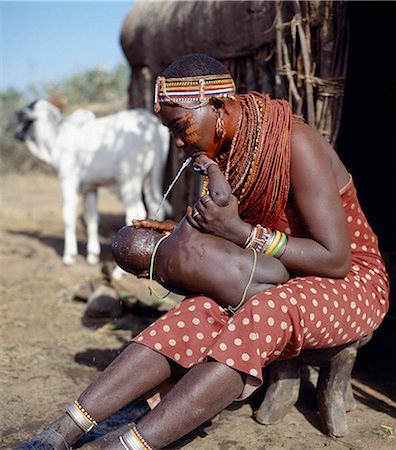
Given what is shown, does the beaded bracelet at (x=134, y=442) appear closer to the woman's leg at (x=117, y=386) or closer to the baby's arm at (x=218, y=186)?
the woman's leg at (x=117, y=386)

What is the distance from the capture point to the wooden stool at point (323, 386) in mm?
2943

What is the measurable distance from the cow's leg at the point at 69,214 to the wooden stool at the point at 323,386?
12.7ft

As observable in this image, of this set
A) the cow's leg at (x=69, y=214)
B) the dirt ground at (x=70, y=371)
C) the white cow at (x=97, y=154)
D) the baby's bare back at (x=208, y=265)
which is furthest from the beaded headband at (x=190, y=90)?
the cow's leg at (x=69, y=214)

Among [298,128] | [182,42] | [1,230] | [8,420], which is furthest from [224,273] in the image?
[1,230]

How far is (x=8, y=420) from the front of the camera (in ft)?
9.80

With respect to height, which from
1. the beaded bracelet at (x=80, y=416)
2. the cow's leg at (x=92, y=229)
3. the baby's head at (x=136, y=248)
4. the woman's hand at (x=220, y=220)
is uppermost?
the woman's hand at (x=220, y=220)

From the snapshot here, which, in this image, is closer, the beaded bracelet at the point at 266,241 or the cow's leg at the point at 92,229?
the beaded bracelet at the point at 266,241

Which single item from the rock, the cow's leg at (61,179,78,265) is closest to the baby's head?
the rock

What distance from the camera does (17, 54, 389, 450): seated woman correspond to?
8.04ft

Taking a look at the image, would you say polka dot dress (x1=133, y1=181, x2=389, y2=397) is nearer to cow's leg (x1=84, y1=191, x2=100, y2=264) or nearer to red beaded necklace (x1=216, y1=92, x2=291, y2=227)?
red beaded necklace (x1=216, y1=92, x2=291, y2=227)

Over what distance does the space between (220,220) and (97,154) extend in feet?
13.3

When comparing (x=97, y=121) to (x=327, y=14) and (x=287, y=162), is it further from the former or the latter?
(x=287, y=162)

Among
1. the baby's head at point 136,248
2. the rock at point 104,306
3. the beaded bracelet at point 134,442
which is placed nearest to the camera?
the beaded bracelet at point 134,442

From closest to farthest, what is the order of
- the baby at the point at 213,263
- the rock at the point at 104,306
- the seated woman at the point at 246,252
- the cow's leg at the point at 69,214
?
the seated woman at the point at 246,252 < the baby at the point at 213,263 < the rock at the point at 104,306 < the cow's leg at the point at 69,214
